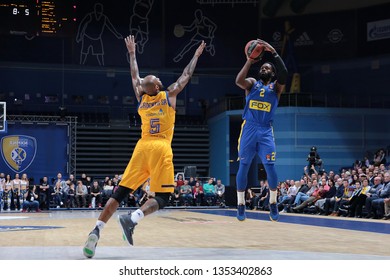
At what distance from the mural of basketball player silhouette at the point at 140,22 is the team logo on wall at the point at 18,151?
8.55m

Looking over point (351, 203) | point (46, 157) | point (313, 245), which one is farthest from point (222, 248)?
point (46, 157)

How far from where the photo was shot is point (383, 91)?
3091 centimetres

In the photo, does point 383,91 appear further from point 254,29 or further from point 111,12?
point 111,12

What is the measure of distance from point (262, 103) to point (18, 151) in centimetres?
2026

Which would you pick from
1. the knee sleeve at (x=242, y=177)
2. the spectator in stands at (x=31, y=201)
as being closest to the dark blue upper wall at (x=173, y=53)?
the spectator in stands at (x=31, y=201)

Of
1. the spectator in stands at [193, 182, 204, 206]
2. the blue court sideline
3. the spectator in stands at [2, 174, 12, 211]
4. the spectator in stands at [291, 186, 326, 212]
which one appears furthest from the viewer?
the spectator in stands at [193, 182, 204, 206]

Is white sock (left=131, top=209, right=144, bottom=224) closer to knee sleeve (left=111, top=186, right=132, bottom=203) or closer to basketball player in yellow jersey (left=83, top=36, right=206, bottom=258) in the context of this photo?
basketball player in yellow jersey (left=83, top=36, right=206, bottom=258)

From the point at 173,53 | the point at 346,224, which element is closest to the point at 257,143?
the point at 346,224

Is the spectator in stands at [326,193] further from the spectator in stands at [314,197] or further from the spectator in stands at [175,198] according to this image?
the spectator in stands at [175,198]

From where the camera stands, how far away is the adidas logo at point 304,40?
31.6 metres

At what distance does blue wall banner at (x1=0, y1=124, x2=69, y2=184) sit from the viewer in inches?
1037

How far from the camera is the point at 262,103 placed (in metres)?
8.31

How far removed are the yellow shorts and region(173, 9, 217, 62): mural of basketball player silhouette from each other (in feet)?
84.1

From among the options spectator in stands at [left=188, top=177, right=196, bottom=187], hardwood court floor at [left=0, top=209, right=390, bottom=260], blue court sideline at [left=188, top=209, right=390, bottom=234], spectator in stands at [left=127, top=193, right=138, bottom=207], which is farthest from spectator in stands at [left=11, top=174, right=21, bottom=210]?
hardwood court floor at [left=0, top=209, right=390, bottom=260]
